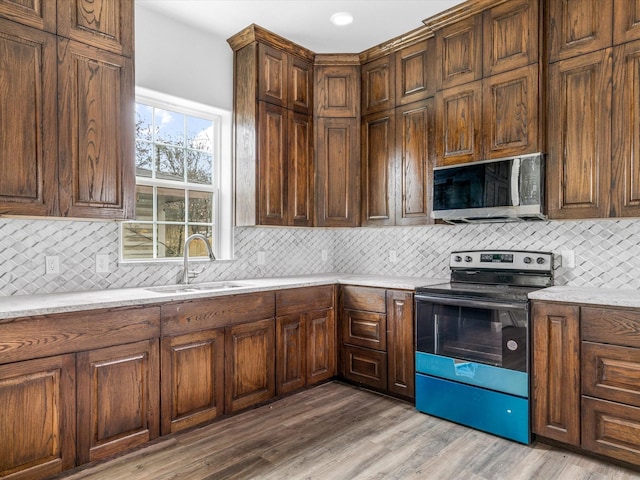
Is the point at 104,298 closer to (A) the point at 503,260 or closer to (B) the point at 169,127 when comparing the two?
(B) the point at 169,127

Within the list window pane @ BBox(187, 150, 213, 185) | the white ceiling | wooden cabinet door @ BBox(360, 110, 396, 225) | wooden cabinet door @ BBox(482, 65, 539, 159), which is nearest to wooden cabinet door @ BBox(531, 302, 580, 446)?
wooden cabinet door @ BBox(482, 65, 539, 159)

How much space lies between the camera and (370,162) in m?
3.64

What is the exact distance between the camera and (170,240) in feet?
10.4

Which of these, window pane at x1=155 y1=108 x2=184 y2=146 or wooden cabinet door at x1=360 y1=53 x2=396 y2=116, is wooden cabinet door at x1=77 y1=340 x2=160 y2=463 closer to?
window pane at x1=155 y1=108 x2=184 y2=146

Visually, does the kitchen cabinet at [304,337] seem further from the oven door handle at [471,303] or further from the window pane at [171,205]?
the window pane at [171,205]

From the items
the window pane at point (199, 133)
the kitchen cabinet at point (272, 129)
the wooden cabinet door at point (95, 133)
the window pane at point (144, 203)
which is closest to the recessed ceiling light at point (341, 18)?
the kitchen cabinet at point (272, 129)

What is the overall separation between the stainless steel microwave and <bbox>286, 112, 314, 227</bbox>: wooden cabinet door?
43.2 inches

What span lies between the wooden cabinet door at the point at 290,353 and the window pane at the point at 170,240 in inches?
38.2

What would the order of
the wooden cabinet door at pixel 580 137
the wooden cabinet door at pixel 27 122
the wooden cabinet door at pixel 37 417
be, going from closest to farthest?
the wooden cabinet door at pixel 37 417 → the wooden cabinet door at pixel 27 122 → the wooden cabinet door at pixel 580 137

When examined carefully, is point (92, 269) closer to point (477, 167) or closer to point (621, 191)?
→ point (477, 167)

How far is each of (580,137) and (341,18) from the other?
6.05 ft

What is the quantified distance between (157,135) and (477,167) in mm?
2381

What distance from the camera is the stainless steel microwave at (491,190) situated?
2648mm

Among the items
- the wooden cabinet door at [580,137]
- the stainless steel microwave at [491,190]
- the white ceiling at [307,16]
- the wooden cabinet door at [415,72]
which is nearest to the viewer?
the wooden cabinet door at [580,137]
